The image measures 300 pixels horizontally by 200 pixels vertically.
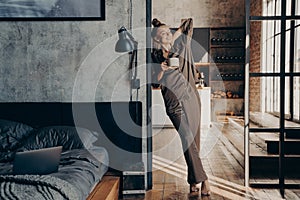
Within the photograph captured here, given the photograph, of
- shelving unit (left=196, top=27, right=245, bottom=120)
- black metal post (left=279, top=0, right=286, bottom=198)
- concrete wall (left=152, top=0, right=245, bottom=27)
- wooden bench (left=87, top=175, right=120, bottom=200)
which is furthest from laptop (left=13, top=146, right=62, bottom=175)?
concrete wall (left=152, top=0, right=245, bottom=27)

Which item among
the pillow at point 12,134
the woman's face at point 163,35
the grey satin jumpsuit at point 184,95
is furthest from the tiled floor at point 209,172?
the woman's face at point 163,35

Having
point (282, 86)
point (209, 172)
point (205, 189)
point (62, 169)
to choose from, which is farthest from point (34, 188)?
point (209, 172)

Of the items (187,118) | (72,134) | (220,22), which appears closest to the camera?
(72,134)

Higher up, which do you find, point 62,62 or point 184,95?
point 62,62

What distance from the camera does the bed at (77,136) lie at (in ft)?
10.9

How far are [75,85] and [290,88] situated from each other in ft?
9.53

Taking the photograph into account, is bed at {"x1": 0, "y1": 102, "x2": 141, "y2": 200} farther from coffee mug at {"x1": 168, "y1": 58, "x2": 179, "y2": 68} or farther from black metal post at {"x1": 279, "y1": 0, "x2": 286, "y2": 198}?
black metal post at {"x1": 279, "y1": 0, "x2": 286, "y2": 198}

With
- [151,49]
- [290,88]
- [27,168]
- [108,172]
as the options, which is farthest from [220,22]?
[27,168]

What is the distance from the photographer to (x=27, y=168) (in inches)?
115

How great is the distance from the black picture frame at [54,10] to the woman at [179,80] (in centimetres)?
73

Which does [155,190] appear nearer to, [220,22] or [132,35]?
[132,35]

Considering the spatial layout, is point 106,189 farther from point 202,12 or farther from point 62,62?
point 202,12

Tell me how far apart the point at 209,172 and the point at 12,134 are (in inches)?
102

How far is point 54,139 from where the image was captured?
386 cm
